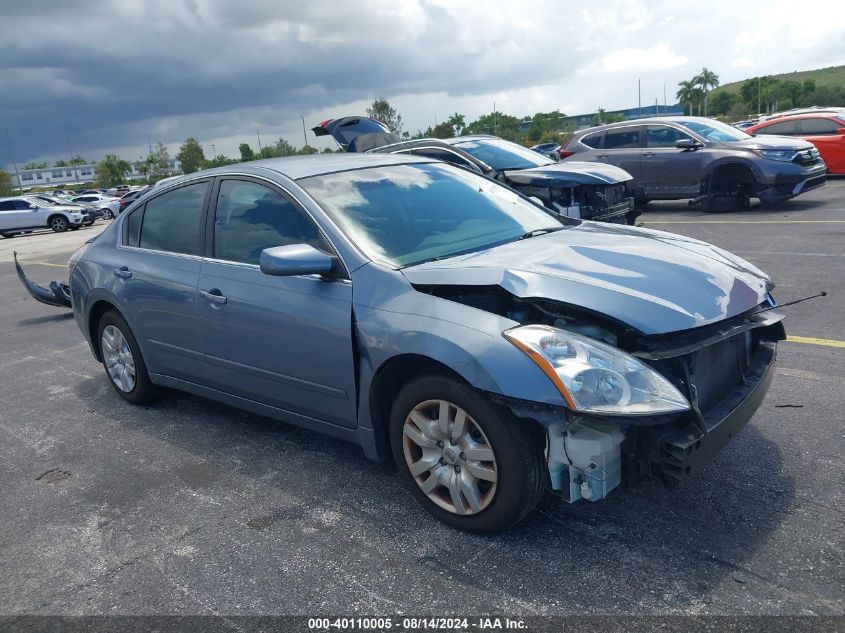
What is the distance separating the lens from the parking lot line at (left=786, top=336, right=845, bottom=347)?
16.9 ft

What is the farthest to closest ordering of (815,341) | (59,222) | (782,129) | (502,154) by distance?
1. (59,222)
2. (782,129)
3. (502,154)
4. (815,341)

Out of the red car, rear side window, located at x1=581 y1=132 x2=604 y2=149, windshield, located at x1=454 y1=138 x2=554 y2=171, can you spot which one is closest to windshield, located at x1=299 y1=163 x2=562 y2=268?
windshield, located at x1=454 y1=138 x2=554 y2=171

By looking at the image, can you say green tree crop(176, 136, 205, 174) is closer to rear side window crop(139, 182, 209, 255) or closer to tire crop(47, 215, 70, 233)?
tire crop(47, 215, 70, 233)

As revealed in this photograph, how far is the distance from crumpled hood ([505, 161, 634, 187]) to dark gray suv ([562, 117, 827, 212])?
319 cm

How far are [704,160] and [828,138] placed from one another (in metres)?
5.22

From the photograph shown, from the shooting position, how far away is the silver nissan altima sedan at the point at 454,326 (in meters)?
Answer: 2.75

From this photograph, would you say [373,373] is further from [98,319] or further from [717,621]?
[98,319]

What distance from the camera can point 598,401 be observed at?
8.65ft

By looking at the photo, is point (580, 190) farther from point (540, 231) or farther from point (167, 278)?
point (167, 278)

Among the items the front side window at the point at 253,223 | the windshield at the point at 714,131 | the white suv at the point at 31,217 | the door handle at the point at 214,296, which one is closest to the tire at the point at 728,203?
the windshield at the point at 714,131

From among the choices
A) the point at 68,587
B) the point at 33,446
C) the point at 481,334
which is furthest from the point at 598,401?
the point at 33,446

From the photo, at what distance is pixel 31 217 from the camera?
27.9 m

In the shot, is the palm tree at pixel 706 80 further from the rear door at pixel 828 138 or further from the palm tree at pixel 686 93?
the rear door at pixel 828 138

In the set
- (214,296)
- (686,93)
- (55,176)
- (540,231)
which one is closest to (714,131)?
(540,231)
